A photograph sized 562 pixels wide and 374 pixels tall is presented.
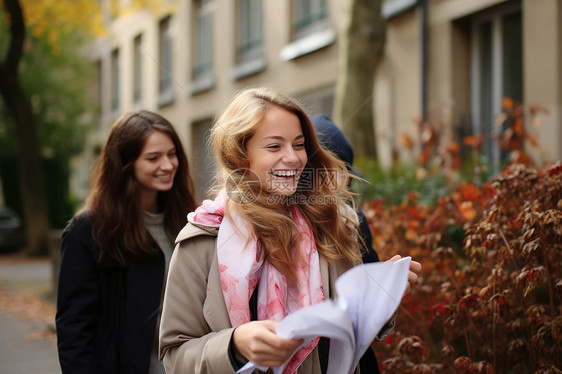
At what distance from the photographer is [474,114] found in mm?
8656

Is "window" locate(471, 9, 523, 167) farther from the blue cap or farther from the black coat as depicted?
the black coat

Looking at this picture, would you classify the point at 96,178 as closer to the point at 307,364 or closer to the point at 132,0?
the point at 307,364

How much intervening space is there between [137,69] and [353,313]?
20788 millimetres

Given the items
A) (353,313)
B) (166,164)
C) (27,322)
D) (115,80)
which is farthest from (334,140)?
(115,80)

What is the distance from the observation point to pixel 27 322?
838cm

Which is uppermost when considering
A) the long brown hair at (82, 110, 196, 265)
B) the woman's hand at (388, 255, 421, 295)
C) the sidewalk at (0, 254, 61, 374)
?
the long brown hair at (82, 110, 196, 265)

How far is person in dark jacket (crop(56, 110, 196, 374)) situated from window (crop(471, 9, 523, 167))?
578 cm

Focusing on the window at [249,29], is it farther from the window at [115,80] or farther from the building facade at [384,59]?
the window at [115,80]

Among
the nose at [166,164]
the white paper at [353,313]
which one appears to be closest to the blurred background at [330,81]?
the nose at [166,164]

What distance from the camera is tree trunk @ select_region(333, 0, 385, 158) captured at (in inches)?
260

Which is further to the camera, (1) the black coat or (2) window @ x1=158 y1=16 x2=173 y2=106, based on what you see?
(2) window @ x1=158 y1=16 x2=173 y2=106

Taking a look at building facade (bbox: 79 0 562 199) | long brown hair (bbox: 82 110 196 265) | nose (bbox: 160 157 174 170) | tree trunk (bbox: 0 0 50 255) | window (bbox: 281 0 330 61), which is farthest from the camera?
tree trunk (bbox: 0 0 50 255)

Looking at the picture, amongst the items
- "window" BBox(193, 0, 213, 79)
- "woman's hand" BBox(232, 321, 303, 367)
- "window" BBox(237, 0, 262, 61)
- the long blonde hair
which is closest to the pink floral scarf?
the long blonde hair

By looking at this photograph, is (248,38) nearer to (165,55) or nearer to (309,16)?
(309,16)
